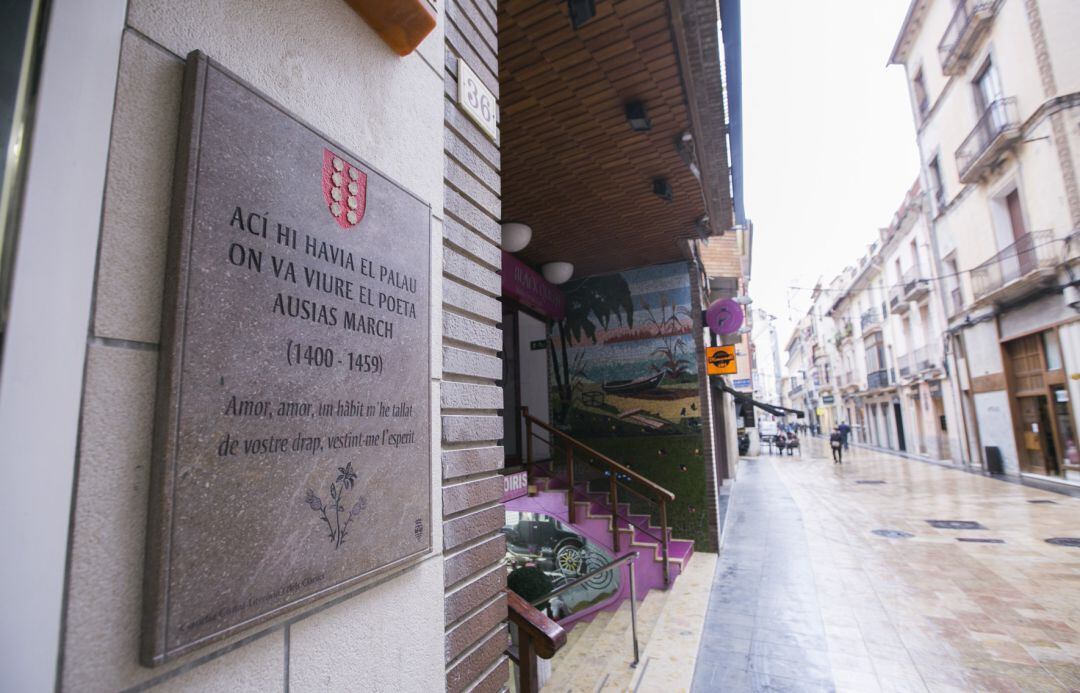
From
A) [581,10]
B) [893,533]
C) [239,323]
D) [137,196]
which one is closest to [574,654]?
[239,323]

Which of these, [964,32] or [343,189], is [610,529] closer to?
[343,189]

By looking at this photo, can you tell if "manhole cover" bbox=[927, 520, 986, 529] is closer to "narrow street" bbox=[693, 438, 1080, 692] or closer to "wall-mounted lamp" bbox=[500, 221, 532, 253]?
"narrow street" bbox=[693, 438, 1080, 692]

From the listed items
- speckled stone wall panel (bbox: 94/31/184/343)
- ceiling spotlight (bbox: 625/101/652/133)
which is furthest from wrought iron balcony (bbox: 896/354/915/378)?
speckled stone wall panel (bbox: 94/31/184/343)

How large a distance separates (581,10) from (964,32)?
17784 millimetres

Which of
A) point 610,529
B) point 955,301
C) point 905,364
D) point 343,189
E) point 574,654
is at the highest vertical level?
point 955,301

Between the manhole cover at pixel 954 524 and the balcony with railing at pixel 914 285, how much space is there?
13.4 m

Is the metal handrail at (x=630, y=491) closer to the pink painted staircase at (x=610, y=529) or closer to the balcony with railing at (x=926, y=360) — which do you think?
the pink painted staircase at (x=610, y=529)

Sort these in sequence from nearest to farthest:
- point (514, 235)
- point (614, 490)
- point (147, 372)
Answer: point (147, 372), point (514, 235), point (614, 490)

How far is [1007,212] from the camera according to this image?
13.5m

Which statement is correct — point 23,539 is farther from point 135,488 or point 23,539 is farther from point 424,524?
point 424,524

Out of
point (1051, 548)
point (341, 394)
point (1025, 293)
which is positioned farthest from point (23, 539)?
point (1025, 293)

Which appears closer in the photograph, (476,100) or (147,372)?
(147,372)

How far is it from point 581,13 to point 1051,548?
8798mm

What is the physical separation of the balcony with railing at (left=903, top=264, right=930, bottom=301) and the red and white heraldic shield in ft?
73.5
